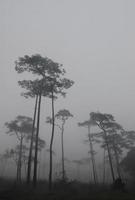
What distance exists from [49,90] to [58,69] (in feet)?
10.0

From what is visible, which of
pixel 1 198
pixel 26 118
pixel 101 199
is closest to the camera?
pixel 101 199

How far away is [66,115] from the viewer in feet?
96.3

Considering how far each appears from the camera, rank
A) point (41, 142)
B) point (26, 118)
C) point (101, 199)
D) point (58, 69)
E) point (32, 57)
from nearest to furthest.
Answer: point (101, 199), point (32, 57), point (58, 69), point (26, 118), point (41, 142)

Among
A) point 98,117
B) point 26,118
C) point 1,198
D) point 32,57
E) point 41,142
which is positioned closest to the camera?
point 1,198

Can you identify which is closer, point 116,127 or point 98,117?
point 98,117

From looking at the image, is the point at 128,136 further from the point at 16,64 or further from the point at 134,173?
the point at 16,64

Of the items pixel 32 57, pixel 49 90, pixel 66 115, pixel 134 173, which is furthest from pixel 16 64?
pixel 134 173

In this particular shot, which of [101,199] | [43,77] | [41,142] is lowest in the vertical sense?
[101,199]

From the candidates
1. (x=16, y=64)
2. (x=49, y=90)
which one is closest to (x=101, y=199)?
(x=49, y=90)

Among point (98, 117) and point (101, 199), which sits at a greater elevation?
point (98, 117)

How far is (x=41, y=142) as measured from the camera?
117 ft

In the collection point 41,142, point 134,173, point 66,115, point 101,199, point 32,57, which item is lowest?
point 101,199

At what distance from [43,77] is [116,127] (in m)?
18.3

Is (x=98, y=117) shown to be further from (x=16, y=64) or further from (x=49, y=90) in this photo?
(x=16, y=64)
